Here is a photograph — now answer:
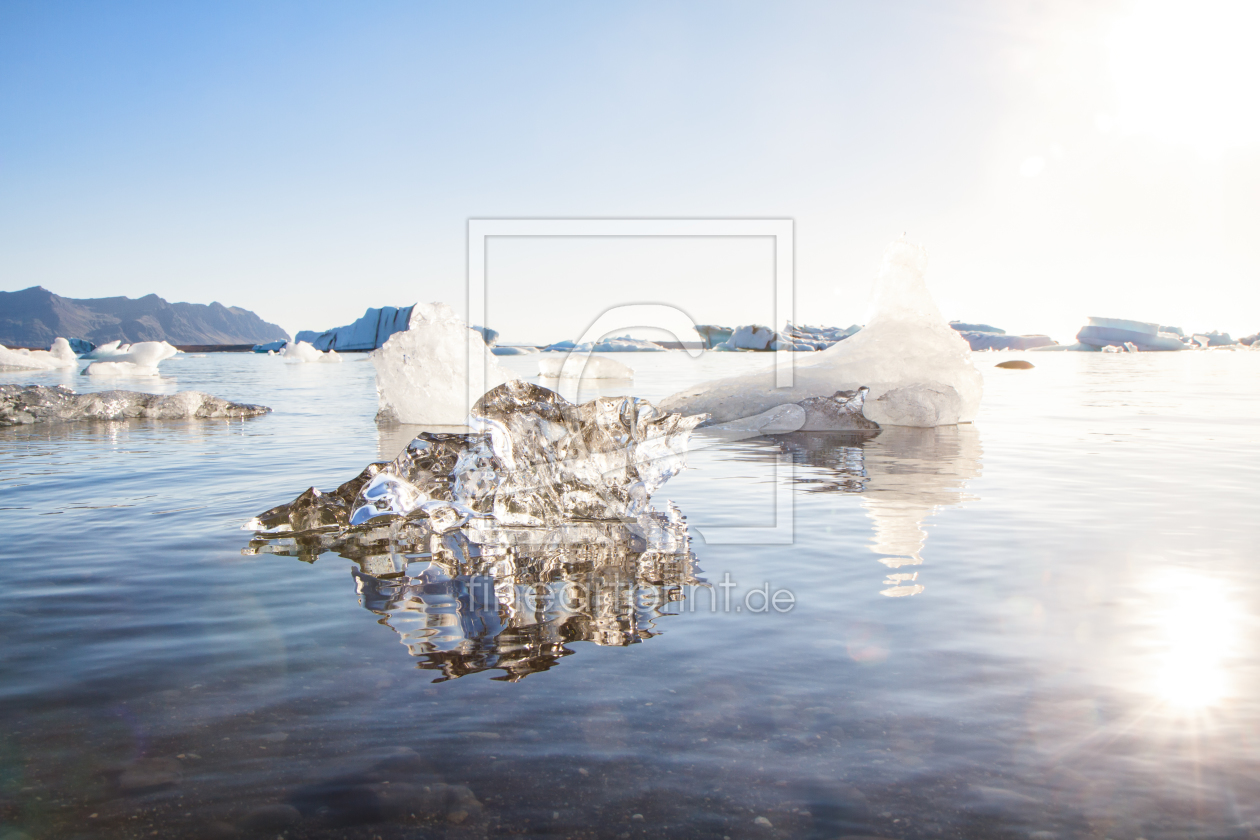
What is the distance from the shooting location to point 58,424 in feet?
42.0

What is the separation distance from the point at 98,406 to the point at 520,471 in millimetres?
11761

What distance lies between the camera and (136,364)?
32031mm

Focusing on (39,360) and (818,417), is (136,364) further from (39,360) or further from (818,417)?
(818,417)

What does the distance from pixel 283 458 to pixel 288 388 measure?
16.5m

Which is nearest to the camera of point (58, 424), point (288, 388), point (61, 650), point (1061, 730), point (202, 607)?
point (1061, 730)

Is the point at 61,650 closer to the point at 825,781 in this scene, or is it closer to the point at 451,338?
the point at 825,781

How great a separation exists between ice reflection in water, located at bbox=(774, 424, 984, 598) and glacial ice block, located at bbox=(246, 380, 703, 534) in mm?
1619

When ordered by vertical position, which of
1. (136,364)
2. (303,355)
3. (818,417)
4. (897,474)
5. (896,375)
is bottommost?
(897,474)

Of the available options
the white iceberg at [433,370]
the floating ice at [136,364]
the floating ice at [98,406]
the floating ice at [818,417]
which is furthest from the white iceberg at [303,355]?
the floating ice at [818,417]

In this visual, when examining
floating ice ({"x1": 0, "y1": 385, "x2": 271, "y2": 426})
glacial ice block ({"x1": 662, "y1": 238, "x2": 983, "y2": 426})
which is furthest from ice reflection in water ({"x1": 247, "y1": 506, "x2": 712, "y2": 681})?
floating ice ({"x1": 0, "y1": 385, "x2": 271, "y2": 426})

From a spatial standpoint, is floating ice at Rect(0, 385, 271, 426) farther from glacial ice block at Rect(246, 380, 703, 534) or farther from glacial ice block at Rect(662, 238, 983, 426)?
glacial ice block at Rect(246, 380, 703, 534)

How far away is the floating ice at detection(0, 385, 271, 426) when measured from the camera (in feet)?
42.2

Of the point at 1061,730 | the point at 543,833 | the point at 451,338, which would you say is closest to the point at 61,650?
the point at 543,833

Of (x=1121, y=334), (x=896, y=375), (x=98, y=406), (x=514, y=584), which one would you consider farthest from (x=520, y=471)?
(x=1121, y=334)
